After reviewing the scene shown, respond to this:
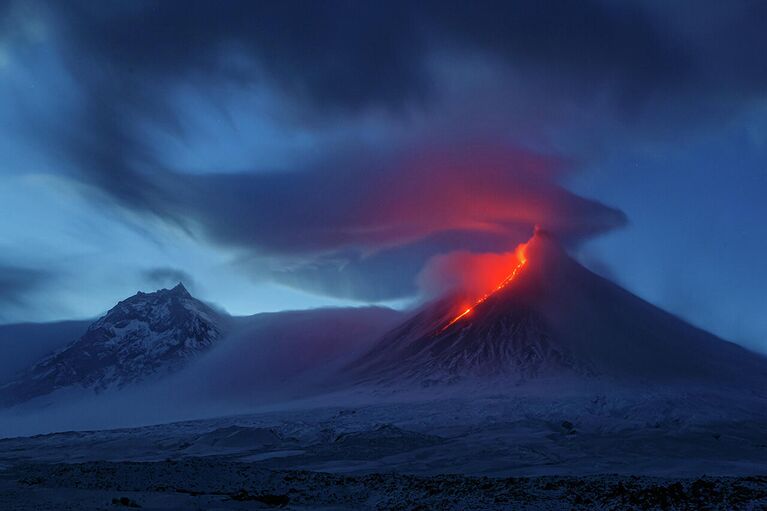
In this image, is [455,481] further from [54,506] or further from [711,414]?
[711,414]

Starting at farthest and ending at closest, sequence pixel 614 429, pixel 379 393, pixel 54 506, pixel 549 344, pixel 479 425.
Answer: pixel 549 344 → pixel 379 393 → pixel 479 425 → pixel 614 429 → pixel 54 506

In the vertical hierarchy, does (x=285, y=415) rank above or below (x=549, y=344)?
below

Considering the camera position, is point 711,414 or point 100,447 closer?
point 100,447

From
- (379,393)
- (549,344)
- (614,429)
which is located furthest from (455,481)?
(549,344)

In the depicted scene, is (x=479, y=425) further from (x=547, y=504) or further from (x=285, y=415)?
(x=547, y=504)

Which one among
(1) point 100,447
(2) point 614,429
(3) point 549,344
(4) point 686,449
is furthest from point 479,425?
(3) point 549,344

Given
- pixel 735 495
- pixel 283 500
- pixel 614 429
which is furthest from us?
pixel 614 429
